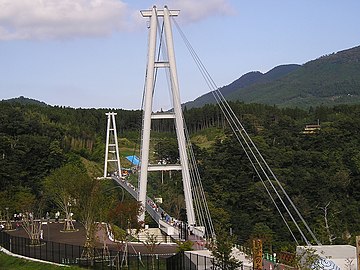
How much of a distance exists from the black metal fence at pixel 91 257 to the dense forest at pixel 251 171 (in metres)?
14.7

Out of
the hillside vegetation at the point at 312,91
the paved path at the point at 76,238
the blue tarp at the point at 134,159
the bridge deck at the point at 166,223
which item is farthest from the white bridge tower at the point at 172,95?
the hillside vegetation at the point at 312,91

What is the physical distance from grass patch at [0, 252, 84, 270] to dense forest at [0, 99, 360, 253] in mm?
16630

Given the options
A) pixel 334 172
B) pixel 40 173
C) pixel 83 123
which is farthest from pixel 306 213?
pixel 83 123

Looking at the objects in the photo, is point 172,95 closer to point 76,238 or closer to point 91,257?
point 76,238

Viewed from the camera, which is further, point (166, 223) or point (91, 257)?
point (166, 223)

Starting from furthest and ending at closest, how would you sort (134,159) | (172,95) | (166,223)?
1. (134,159)
2. (166,223)
3. (172,95)

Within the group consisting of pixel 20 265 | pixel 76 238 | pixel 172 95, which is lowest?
pixel 76 238

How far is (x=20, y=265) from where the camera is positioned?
2627 centimetres

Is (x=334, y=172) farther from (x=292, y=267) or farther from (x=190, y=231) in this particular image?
(x=292, y=267)

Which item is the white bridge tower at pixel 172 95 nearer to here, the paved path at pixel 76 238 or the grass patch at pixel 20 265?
the paved path at pixel 76 238

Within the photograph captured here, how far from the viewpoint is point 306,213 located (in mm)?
51406

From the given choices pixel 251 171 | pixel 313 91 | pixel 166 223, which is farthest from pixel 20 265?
pixel 313 91

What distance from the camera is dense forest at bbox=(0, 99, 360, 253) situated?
50281mm

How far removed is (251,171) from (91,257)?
33899mm
